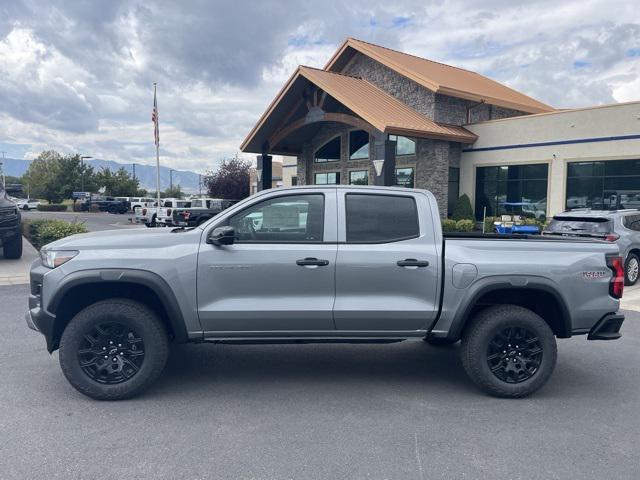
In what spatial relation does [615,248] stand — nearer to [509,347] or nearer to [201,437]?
[509,347]

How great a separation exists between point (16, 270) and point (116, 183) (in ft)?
214

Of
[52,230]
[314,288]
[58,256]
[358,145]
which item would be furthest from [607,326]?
[358,145]

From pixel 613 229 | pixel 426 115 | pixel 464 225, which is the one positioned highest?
pixel 426 115

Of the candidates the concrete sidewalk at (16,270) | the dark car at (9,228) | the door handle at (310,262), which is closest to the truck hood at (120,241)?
the door handle at (310,262)

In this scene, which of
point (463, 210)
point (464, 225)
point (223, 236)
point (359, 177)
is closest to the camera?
point (223, 236)

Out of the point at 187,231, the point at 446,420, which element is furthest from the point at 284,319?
the point at 446,420

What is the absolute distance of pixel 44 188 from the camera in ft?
214

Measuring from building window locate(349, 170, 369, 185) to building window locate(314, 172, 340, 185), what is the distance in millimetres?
900

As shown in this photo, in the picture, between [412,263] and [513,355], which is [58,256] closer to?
[412,263]

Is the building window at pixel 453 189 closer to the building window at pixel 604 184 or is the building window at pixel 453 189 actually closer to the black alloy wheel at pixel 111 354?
the building window at pixel 604 184

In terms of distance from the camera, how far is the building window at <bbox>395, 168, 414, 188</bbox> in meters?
23.0

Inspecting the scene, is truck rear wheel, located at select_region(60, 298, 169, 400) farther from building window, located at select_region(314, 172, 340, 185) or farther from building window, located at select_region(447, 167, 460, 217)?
building window, located at select_region(314, 172, 340, 185)

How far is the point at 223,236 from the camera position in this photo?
441cm

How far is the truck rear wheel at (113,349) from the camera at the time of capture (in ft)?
14.6
